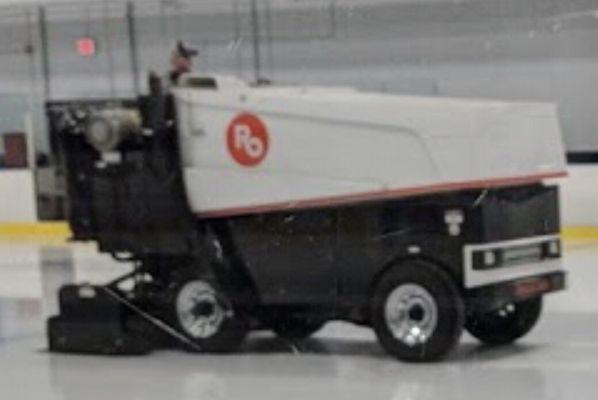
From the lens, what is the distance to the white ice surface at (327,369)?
466 centimetres

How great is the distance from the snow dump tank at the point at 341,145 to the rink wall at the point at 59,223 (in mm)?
336

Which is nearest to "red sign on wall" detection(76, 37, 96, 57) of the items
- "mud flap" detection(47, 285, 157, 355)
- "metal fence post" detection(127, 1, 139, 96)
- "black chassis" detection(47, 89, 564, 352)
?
"metal fence post" detection(127, 1, 139, 96)

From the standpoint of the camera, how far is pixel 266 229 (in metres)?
5.32

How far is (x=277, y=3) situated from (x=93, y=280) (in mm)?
1463

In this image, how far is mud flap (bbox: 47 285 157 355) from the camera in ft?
18.0

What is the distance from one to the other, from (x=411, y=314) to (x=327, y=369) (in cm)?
36

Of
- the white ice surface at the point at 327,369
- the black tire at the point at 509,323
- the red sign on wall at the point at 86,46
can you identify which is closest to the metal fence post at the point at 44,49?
the red sign on wall at the point at 86,46

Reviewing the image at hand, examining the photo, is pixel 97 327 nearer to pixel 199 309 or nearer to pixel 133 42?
pixel 199 309

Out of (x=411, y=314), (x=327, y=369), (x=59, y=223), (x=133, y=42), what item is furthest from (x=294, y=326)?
(x=133, y=42)

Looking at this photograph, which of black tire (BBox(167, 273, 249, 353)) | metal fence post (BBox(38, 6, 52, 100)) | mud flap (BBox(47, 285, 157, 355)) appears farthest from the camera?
metal fence post (BBox(38, 6, 52, 100))

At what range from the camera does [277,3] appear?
622cm

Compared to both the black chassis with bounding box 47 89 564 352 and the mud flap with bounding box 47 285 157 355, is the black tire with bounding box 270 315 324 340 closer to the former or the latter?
the black chassis with bounding box 47 89 564 352

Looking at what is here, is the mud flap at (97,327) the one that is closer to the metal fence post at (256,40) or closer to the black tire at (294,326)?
the black tire at (294,326)

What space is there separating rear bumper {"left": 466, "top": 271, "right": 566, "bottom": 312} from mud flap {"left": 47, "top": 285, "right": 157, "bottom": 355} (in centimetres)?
131
